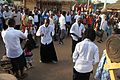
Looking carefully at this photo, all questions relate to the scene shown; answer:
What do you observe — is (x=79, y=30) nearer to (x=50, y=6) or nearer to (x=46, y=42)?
(x=46, y=42)

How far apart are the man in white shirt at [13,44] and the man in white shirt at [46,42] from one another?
2347 mm

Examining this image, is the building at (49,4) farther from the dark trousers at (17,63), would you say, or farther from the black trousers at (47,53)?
the dark trousers at (17,63)

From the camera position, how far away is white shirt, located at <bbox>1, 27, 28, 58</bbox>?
21.8 ft

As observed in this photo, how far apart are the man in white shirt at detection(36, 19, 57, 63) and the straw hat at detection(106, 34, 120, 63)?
5349mm

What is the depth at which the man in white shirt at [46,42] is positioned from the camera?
9.33 m

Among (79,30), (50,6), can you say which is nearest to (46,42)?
(79,30)

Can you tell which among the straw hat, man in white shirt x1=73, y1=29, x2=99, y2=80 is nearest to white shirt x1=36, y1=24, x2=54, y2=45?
man in white shirt x1=73, y1=29, x2=99, y2=80

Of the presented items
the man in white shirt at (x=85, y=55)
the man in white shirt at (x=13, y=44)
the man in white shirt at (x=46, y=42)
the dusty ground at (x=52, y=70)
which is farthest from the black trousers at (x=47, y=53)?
the man in white shirt at (x=85, y=55)

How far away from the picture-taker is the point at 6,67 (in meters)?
6.98

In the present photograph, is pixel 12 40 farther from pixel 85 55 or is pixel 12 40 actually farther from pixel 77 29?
pixel 77 29

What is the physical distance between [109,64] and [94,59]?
1512mm

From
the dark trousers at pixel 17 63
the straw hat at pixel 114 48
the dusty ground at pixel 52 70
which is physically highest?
the straw hat at pixel 114 48

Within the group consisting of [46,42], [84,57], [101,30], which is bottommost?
[101,30]

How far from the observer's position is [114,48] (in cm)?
393
